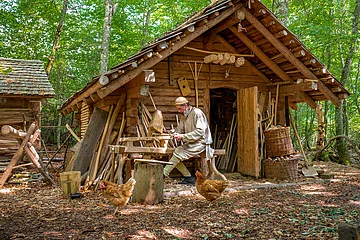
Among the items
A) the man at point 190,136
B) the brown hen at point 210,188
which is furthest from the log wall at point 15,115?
the brown hen at point 210,188

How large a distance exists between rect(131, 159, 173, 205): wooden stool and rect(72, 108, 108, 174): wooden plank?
8.63ft

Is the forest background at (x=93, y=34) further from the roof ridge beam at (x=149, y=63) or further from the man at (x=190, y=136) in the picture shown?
the man at (x=190, y=136)

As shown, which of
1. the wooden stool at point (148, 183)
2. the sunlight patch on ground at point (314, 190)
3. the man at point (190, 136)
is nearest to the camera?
the wooden stool at point (148, 183)

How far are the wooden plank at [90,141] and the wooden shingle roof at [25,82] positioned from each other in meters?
3.75

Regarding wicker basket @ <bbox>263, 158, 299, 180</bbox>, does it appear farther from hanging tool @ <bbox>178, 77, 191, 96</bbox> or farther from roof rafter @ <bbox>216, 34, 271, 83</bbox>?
hanging tool @ <bbox>178, 77, 191, 96</bbox>

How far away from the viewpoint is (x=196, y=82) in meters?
8.88

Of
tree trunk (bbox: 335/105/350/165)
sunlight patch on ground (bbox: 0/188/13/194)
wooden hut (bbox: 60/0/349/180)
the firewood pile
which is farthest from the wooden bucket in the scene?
tree trunk (bbox: 335/105/350/165)

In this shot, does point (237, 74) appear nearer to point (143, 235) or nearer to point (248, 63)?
point (248, 63)

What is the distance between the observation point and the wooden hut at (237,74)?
7.82m

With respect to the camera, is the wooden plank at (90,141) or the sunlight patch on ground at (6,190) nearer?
the sunlight patch on ground at (6,190)

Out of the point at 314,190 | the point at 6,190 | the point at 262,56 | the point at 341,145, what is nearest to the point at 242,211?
the point at 314,190

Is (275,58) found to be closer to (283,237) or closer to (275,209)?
(275,209)

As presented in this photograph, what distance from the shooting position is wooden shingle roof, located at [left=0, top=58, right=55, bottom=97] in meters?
10.8

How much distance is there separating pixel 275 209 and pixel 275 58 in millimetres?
5021
